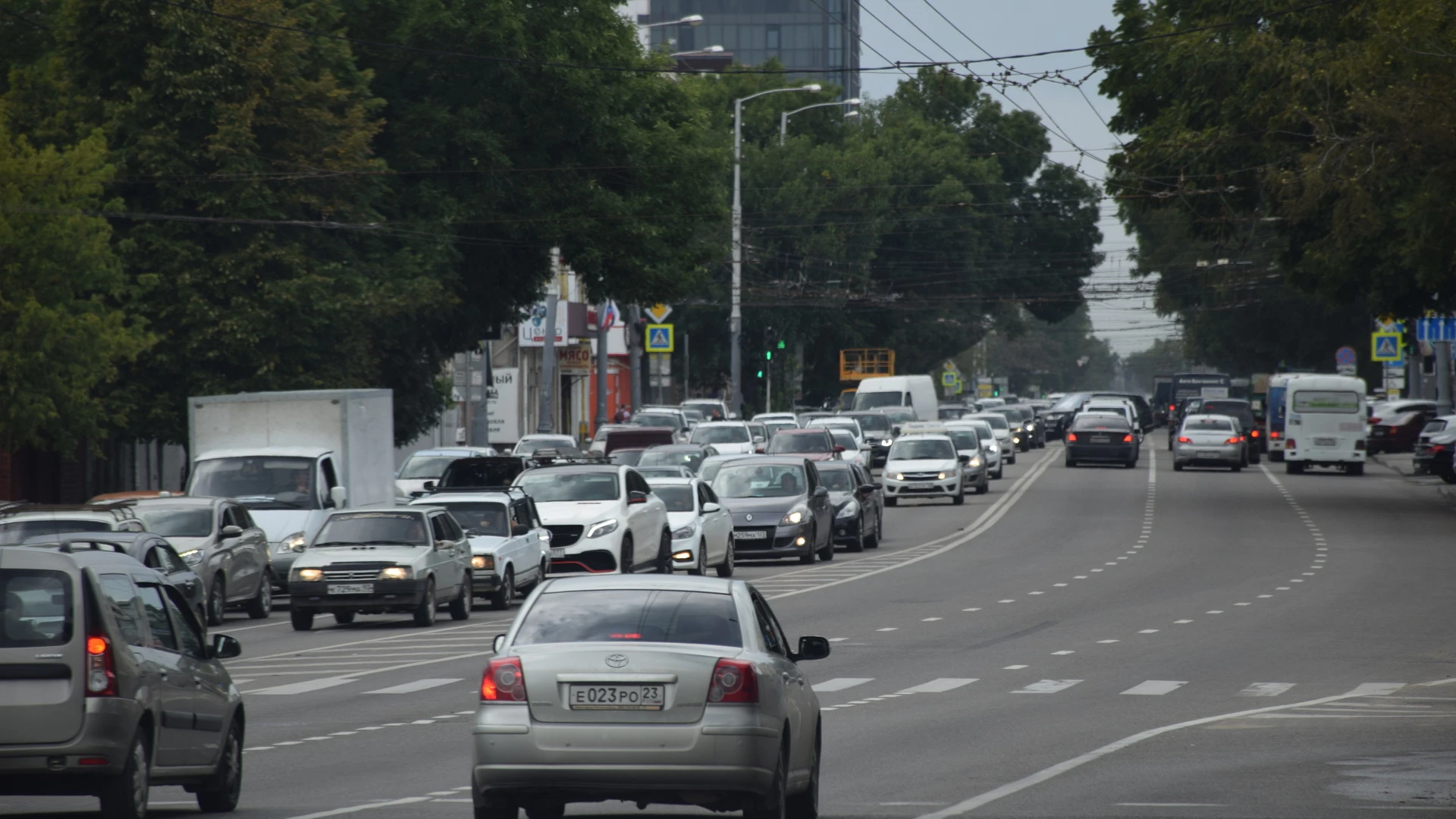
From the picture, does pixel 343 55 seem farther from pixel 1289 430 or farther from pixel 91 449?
pixel 1289 430

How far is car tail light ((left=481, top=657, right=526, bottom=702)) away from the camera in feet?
32.2

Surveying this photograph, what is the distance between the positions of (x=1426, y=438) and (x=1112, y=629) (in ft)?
115

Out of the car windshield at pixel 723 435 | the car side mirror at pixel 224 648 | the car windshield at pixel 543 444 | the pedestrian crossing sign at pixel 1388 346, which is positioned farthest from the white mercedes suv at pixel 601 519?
the pedestrian crossing sign at pixel 1388 346

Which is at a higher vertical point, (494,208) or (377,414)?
(494,208)

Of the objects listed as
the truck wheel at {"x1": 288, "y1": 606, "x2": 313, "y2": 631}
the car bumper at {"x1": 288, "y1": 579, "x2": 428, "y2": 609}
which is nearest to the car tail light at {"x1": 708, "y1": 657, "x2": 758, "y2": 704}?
the car bumper at {"x1": 288, "y1": 579, "x2": 428, "y2": 609}

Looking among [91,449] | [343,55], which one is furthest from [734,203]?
[91,449]

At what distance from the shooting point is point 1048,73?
123 ft

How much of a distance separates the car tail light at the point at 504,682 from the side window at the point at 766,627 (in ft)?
4.11

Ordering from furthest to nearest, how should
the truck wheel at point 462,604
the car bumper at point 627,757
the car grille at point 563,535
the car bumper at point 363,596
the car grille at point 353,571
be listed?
the car grille at point 563,535 → the truck wheel at point 462,604 → the car grille at point 353,571 → the car bumper at point 363,596 → the car bumper at point 627,757

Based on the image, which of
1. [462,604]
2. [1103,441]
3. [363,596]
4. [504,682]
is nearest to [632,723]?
[504,682]

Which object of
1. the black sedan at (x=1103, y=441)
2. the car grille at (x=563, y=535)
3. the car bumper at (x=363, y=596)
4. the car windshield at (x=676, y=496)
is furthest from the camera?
the black sedan at (x=1103, y=441)

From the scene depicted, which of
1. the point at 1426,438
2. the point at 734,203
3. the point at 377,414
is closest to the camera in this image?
the point at 377,414

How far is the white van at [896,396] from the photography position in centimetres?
7494

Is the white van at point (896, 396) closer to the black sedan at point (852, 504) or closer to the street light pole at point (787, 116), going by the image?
the street light pole at point (787, 116)
